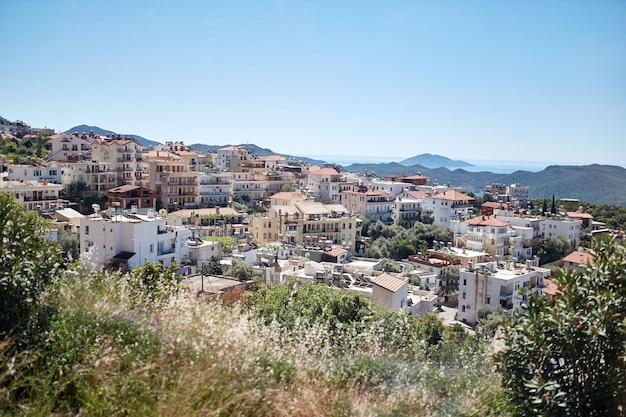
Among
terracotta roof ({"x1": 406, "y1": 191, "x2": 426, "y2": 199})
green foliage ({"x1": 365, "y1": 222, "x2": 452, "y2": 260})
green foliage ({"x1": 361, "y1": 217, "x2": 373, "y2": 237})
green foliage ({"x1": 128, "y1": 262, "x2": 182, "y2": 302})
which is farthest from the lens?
terracotta roof ({"x1": 406, "y1": 191, "x2": 426, "y2": 199})

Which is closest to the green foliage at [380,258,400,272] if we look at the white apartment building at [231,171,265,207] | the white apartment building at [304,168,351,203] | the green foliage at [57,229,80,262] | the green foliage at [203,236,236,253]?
the green foliage at [203,236,236,253]

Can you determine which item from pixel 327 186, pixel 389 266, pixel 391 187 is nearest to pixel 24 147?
pixel 327 186

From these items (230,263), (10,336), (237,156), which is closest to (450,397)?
(10,336)

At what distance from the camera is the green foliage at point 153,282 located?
6595 mm

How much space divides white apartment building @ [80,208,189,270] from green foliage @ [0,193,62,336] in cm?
1602

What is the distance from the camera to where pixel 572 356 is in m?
4.67

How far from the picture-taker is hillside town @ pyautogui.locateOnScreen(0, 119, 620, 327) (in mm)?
23094

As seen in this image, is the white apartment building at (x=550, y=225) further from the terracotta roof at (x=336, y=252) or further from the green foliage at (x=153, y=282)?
the green foliage at (x=153, y=282)

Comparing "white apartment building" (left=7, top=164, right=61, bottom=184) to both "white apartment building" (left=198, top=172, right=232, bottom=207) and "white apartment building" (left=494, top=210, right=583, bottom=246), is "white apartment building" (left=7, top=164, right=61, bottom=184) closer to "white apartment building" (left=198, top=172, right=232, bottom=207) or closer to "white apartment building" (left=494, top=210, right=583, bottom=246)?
"white apartment building" (left=198, top=172, right=232, bottom=207)

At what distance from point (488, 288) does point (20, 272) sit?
24.6m

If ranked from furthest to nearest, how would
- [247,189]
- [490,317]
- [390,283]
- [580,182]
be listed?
1. [580,182]
2. [247,189]
3. [490,317]
4. [390,283]

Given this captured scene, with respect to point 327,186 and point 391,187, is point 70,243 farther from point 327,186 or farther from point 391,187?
point 391,187

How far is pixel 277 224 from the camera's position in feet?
131

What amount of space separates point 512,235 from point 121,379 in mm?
42027
